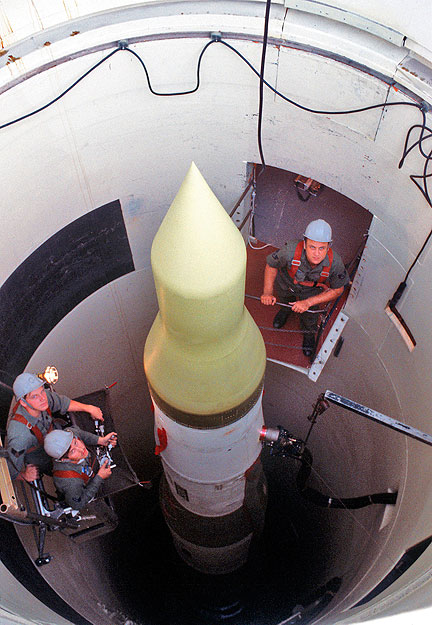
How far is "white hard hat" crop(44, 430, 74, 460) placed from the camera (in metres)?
4.68

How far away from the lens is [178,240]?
→ 11.3 ft

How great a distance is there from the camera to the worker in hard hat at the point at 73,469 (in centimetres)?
471

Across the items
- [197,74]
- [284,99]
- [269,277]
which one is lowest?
[269,277]

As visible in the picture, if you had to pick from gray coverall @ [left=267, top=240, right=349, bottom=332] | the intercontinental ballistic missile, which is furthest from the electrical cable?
the intercontinental ballistic missile

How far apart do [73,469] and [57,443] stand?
0.39m

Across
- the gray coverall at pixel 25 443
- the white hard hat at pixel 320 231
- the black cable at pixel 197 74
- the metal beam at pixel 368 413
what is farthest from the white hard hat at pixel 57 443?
the black cable at pixel 197 74

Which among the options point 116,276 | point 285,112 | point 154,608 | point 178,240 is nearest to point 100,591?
point 154,608

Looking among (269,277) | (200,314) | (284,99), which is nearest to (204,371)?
(200,314)

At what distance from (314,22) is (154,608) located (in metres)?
8.07

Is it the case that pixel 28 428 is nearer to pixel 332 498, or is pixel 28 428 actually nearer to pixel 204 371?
pixel 204 371

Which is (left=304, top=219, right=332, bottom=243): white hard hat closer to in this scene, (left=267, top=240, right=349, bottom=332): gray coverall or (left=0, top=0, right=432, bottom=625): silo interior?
(left=267, top=240, right=349, bottom=332): gray coverall

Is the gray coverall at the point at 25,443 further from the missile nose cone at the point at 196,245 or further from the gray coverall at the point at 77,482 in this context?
the missile nose cone at the point at 196,245

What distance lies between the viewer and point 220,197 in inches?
271

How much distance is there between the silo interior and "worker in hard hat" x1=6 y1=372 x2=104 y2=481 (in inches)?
26.0
